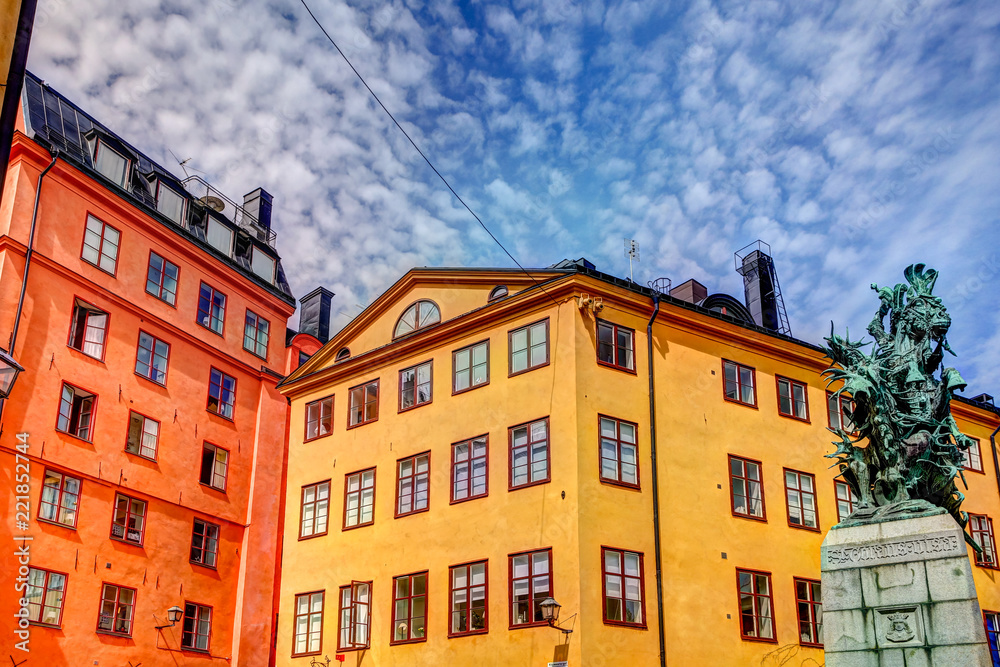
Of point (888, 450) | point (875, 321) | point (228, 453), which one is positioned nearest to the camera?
point (888, 450)

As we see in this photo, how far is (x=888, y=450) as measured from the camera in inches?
648

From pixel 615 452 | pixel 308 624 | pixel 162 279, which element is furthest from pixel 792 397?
pixel 162 279

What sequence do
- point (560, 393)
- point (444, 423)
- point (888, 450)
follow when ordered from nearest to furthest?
point (888, 450), point (560, 393), point (444, 423)

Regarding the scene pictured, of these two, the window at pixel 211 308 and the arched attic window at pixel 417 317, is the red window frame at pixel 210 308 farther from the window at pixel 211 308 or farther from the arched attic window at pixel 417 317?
the arched attic window at pixel 417 317

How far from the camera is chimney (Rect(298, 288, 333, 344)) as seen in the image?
1766 inches

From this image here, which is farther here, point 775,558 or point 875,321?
point 775,558

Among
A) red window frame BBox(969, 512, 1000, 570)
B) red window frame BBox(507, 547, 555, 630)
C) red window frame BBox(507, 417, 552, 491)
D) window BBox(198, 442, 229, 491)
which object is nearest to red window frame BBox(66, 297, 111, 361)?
window BBox(198, 442, 229, 491)

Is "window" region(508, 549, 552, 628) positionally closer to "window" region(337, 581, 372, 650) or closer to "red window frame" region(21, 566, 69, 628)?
"window" region(337, 581, 372, 650)

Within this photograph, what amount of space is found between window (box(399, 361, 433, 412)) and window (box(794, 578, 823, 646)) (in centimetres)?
1269

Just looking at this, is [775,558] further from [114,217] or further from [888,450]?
[114,217]

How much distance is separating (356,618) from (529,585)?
7.10m

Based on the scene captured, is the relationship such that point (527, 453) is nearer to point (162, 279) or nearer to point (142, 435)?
point (142, 435)

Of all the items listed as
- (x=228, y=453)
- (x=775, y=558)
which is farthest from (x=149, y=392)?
(x=775, y=558)

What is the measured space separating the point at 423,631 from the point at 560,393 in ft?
26.5
